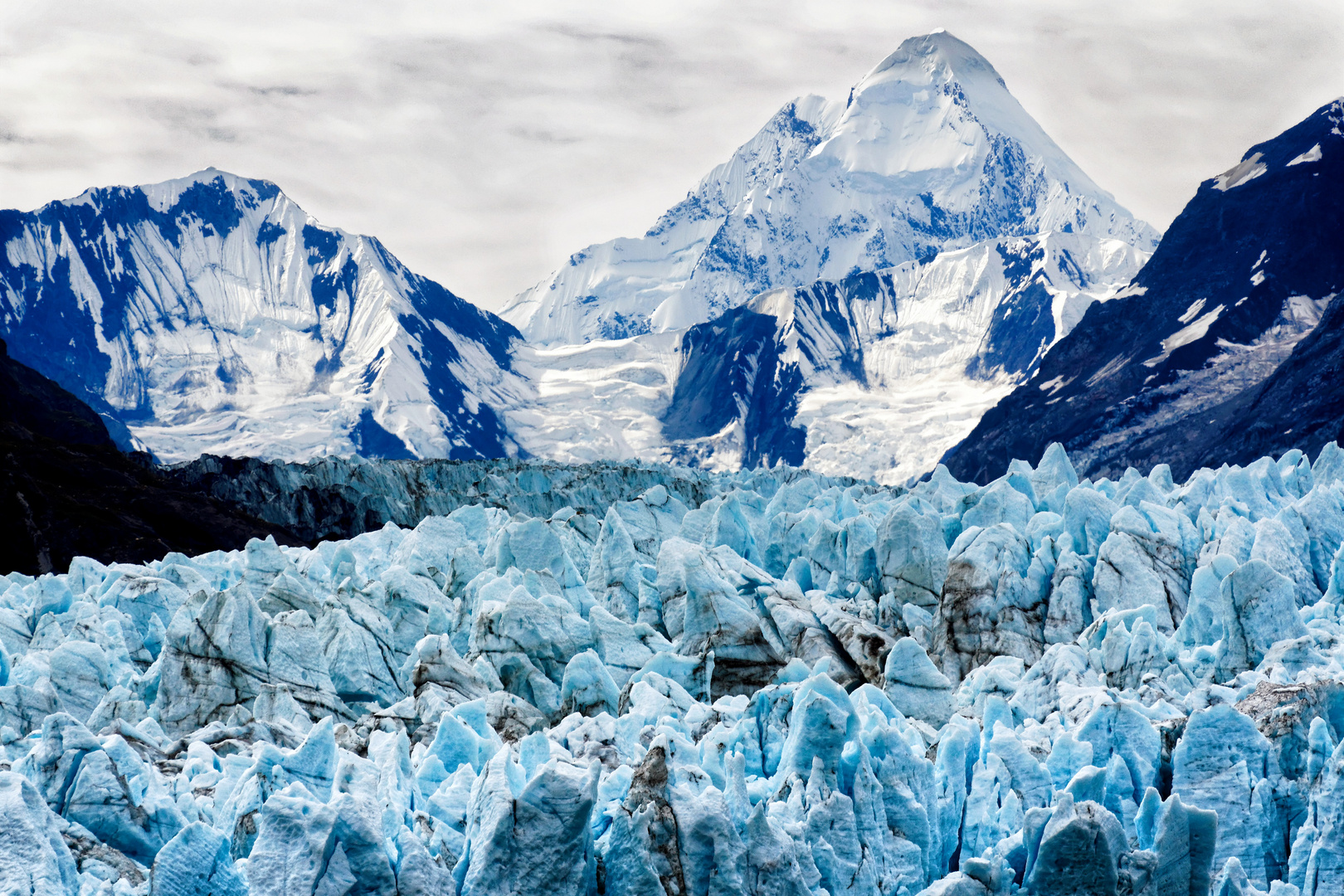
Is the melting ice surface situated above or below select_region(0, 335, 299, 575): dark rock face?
below

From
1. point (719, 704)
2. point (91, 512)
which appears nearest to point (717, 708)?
point (719, 704)

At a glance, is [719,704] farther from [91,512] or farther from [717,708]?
[91,512]

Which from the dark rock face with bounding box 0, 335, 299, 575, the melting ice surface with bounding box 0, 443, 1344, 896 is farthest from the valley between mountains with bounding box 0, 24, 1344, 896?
the dark rock face with bounding box 0, 335, 299, 575

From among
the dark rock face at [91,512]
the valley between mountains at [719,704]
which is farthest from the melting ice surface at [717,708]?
the dark rock face at [91,512]

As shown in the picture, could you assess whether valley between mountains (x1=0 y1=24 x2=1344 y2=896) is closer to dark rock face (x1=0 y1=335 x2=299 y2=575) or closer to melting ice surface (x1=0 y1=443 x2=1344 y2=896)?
melting ice surface (x1=0 y1=443 x2=1344 y2=896)

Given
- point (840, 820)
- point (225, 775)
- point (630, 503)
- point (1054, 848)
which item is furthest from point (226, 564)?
Result: point (1054, 848)

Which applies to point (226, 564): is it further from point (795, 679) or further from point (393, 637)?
point (795, 679)
